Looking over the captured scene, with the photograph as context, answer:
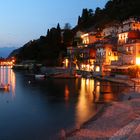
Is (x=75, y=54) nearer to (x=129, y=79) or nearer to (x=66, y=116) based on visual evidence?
(x=129, y=79)

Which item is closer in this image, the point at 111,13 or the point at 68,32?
the point at 111,13

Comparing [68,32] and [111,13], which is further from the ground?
[111,13]

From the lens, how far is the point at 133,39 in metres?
60.2

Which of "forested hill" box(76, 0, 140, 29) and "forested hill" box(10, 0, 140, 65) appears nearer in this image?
"forested hill" box(76, 0, 140, 29)

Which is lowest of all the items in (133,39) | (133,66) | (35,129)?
(35,129)

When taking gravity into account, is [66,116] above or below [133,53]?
below

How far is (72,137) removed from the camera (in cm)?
1766

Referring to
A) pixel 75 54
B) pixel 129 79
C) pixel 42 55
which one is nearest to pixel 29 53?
pixel 42 55

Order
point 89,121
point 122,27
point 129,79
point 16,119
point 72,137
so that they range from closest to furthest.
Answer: point 72,137 → point 89,121 → point 16,119 → point 129,79 → point 122,27

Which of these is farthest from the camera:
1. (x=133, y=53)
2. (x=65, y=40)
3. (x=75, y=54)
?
(x=65, y=40)

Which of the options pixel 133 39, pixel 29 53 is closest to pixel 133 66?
pixel 133 39

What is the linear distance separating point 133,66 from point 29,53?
268ft

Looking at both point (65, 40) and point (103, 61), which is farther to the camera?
point (65, 40)

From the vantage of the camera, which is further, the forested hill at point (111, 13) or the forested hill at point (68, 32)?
the forested hill at point (68, 32)
